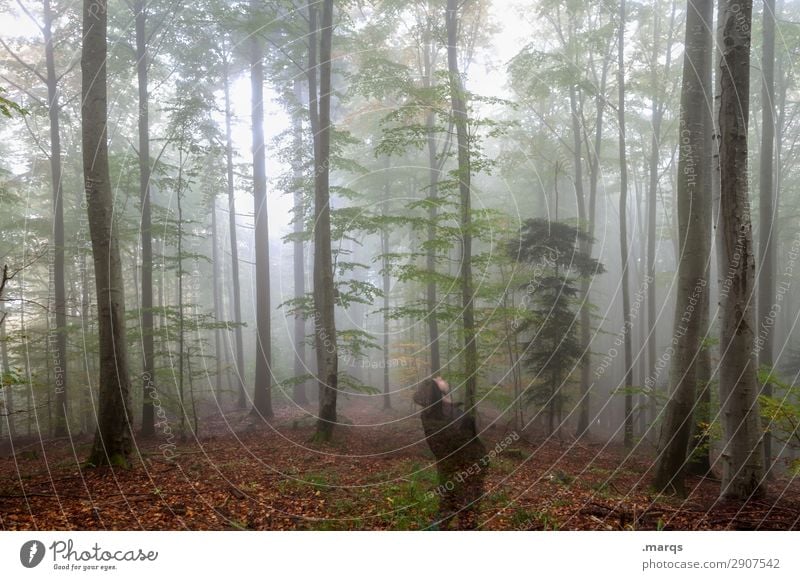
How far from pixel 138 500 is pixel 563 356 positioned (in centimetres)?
940

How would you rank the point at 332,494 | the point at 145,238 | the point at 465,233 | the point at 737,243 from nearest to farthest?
1. the point at 737,243
2. the point at 332,494
3. the point at 465,233
4. the point at 145,238

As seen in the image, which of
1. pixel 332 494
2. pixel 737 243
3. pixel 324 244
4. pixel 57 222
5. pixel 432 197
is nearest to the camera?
pixel 737 243

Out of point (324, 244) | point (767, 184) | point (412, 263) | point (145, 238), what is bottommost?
point (412, 263)

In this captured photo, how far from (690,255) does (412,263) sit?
21.4ft

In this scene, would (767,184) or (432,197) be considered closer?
(767,184)

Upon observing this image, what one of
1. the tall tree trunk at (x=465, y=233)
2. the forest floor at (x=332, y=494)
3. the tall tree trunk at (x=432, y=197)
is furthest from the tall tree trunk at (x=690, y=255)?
the tall tree trunk at (x=432, y=197)

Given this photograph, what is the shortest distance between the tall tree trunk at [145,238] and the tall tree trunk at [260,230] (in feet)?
9.35

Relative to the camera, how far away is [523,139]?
12.6 metres

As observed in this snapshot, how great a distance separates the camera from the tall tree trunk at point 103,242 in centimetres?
654

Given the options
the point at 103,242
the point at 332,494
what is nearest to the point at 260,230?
the point at 103,242

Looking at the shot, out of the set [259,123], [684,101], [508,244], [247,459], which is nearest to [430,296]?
[508,244]

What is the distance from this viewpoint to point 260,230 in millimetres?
13523

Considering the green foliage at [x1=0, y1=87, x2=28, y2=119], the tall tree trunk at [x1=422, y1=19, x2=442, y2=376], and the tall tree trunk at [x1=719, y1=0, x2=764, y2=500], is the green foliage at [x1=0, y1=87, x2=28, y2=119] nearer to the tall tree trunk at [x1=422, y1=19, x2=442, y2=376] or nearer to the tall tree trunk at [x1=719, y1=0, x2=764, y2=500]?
the tall tree trunk at [x1=422, y1=19, x2=442, y2=376]

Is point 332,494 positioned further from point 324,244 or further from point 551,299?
point 551,299
